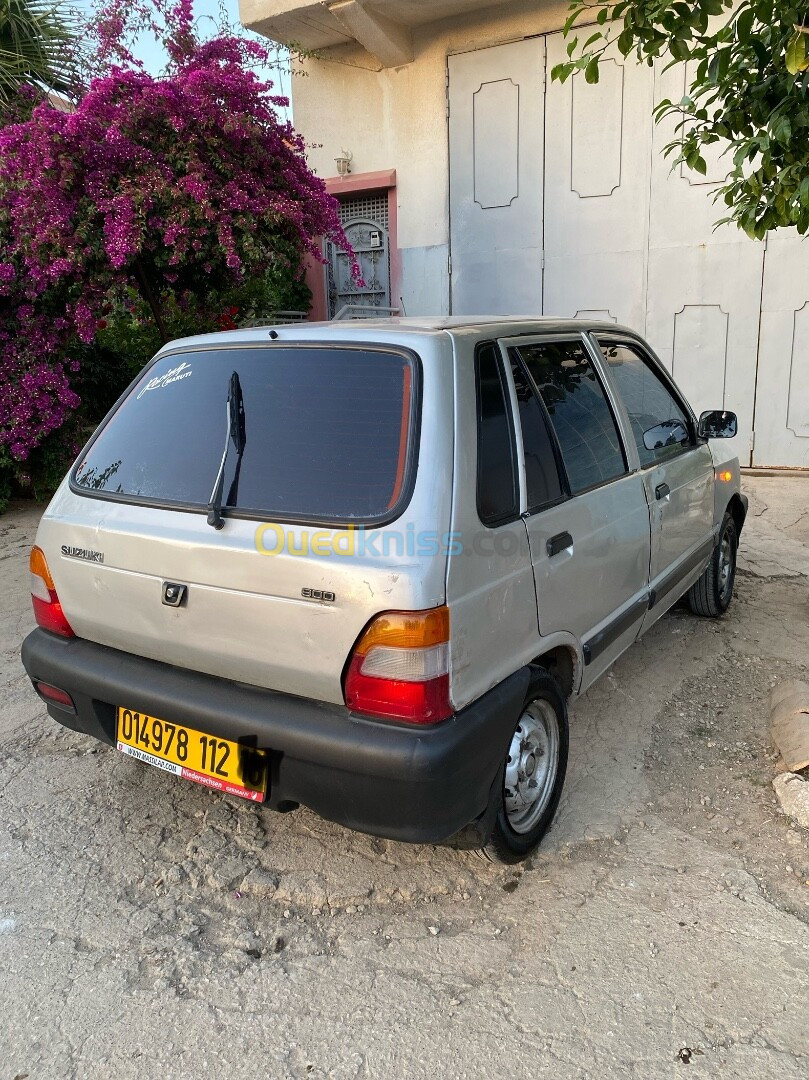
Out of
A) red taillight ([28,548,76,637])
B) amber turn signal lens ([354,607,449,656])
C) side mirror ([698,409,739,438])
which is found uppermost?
side mirror ([698,409,739,438])

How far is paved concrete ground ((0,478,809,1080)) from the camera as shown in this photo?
6.24 feet

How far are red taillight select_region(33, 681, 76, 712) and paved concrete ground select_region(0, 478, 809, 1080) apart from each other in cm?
47

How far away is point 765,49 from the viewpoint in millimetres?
2869

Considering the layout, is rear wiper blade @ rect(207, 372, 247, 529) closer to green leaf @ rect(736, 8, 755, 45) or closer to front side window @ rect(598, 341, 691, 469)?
front side window @ rect(598, 341, 691, 469)

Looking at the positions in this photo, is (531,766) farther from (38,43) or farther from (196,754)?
(38,43)

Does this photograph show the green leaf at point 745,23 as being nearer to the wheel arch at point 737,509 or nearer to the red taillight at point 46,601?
the wheel arch at point 737,509

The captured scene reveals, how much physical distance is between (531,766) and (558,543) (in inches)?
28.5

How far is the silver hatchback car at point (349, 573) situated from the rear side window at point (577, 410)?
16 millimetres

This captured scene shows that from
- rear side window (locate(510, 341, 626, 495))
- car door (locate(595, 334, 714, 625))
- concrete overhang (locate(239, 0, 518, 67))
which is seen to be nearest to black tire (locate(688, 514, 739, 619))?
car door (locate(595, 334, 714, 625))

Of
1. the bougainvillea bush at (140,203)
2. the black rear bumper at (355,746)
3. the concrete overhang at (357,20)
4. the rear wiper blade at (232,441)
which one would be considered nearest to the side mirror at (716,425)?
the black rear bumper at (355,746)

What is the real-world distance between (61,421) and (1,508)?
113cm

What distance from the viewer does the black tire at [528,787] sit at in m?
2.41

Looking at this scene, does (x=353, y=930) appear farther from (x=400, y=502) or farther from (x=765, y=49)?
(x=765, y=49)

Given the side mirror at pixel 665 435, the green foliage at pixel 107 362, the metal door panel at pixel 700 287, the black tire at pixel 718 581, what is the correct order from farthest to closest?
the metal door panel at pixel 700 287 → the green foliage at pixel 107 362 → the black tire at pixel 718 581 → the side mirror at pixel 665 435
